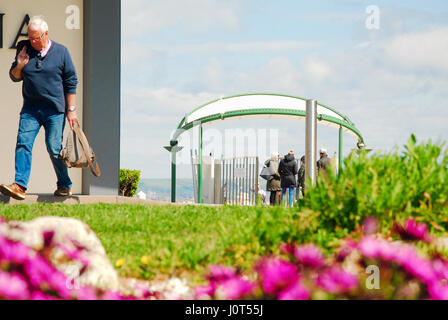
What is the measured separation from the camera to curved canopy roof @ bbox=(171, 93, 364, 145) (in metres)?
15.5

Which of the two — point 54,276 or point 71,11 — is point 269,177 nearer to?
point 71,11

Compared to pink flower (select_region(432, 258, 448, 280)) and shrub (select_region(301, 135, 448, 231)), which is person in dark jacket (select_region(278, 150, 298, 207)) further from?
pink flower (select_region(432, 258, 448, 280))

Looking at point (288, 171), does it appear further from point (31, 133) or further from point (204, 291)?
point (204, 291)

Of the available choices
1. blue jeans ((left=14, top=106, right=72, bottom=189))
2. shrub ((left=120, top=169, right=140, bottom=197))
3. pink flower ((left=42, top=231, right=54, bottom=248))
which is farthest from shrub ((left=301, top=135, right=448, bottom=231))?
shrub ((left=120, top=169, right=140, bottom=197))

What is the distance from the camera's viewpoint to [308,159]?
7.27 meters

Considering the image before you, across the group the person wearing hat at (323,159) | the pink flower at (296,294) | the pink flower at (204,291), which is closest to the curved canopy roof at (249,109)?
the person wearing hat at (323,159)

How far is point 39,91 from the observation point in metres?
7.60

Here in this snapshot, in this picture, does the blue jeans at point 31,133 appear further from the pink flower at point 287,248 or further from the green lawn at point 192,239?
the pink flower at point 287,248

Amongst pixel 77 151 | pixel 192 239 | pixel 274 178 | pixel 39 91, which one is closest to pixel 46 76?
pixel 39 91

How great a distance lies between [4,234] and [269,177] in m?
11.9

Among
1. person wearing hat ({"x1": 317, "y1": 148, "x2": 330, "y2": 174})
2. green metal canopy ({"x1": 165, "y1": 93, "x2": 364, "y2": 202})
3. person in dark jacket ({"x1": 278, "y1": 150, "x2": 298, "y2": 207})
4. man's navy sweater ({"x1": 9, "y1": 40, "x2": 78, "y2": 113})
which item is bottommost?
person in dark jacket ({"x1": 278, "y1": 150, "x2": 298, "y2": 207})

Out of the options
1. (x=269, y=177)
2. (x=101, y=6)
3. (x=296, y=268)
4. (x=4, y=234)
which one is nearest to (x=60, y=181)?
(x=101, y=6)

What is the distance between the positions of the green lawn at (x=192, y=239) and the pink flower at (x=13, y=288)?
0.79 meters

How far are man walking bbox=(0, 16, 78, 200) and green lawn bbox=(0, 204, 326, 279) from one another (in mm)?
2657
